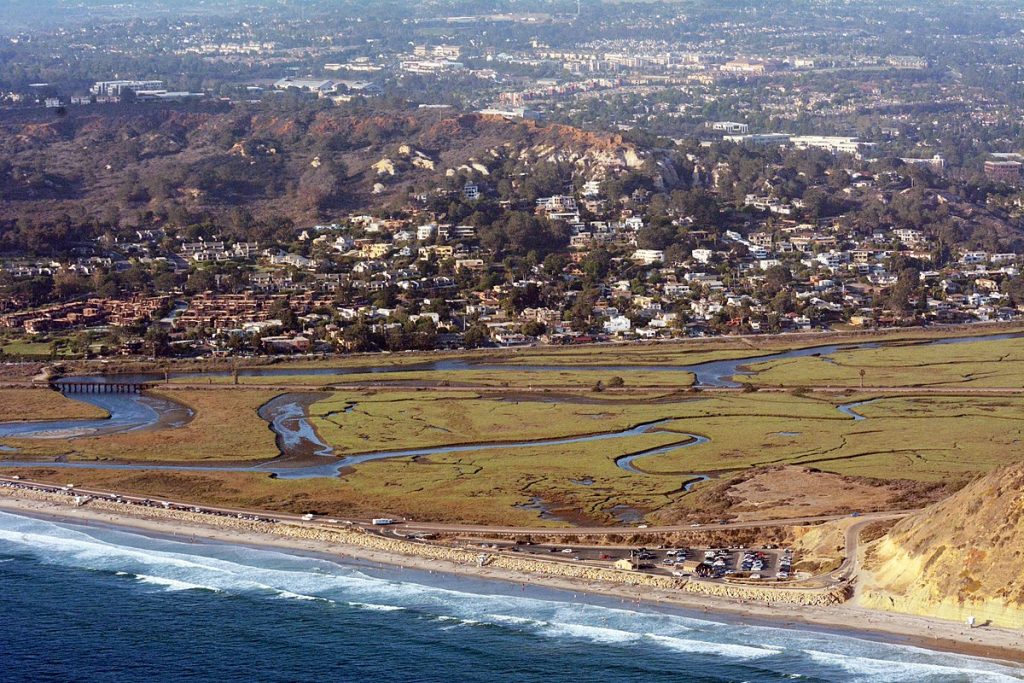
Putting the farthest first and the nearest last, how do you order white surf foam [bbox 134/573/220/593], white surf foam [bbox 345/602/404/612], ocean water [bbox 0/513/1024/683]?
1. white surf foam [bbox 134/573/220/593]
2. white surf foam [bbox 345/602/404/612]
3. ocean water [bbox 0/513/1024/683]

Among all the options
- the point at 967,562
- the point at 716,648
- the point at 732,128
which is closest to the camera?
the point at 716,648

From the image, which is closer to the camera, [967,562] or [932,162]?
[967,562]

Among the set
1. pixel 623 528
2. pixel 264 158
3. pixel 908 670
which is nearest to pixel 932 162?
pixel 264 158

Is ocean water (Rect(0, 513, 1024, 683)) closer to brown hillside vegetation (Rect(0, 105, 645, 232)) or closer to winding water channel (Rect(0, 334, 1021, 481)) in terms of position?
winding water channel (Rect(0, 334, 1021, 481))

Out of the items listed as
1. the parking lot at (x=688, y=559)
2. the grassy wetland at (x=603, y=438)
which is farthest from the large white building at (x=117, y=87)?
the parking lot at (x=688, y=559)

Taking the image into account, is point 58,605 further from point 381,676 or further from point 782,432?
point 782,432

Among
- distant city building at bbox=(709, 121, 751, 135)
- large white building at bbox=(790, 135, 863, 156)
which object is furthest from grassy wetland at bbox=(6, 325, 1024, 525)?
distant city building at bbox=(709, 121, 751, 135)

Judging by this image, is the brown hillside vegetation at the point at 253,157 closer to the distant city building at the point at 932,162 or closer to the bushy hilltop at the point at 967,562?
the distant city building at the point at 932,162

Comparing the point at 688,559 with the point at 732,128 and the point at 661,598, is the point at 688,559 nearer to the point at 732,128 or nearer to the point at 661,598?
the point at 661,598
